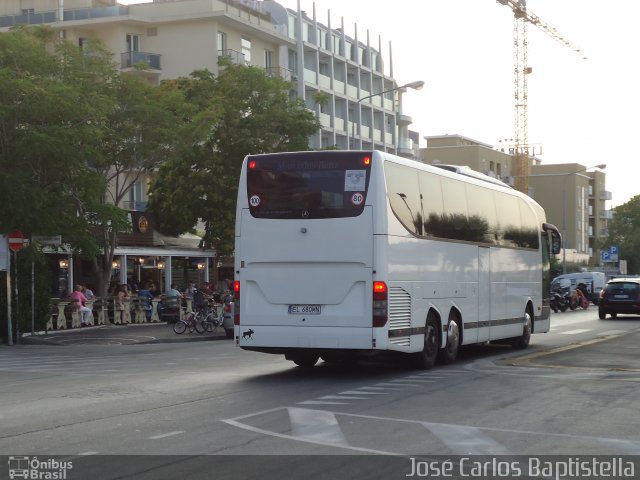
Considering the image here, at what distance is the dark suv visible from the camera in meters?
42.5

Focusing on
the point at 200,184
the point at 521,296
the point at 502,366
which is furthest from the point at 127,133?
the point at 502,366

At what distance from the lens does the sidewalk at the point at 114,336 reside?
28.9m

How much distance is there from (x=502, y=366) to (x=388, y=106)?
73.1 m

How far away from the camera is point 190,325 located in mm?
32719

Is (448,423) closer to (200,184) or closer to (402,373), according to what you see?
(402,373)

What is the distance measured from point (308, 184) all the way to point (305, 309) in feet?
6.18

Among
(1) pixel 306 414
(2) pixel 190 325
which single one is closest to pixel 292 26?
(2) pixel 190 325

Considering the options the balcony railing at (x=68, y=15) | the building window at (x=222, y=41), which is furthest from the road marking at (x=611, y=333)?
the balcony railing at (x=68, y=15)

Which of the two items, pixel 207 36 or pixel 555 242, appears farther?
pixel 207 36

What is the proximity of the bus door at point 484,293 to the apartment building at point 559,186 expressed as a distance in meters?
92.2

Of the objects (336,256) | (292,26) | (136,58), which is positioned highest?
(292,26)

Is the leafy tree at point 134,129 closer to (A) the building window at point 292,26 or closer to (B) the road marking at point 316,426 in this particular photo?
(B) the road marking at point 316,426

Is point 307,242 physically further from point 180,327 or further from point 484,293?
point 180,327

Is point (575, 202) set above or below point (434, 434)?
above
